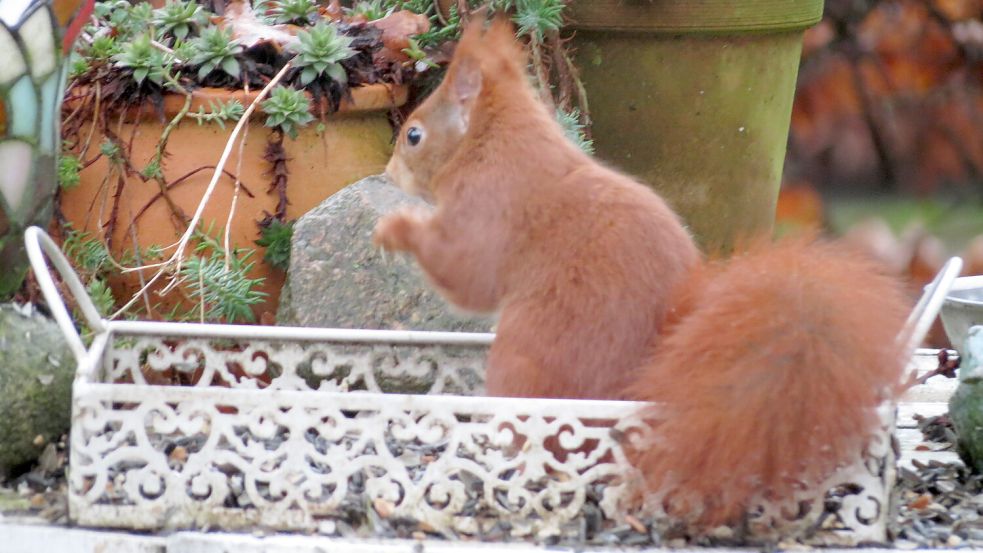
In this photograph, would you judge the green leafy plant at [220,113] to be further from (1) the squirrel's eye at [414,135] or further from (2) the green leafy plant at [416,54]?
(1) the squirrel's eye at [414,135]

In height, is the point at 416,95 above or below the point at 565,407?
above

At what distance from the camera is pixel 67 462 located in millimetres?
1301

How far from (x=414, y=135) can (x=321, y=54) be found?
0.59 m

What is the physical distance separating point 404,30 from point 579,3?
0.30 m

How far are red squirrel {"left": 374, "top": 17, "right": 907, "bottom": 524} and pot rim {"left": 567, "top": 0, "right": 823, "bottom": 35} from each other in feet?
2.66

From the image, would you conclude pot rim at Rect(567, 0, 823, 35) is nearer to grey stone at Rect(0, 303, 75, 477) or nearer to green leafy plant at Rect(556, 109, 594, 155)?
green leafy plant at Rect(556, 109, 594, 155)

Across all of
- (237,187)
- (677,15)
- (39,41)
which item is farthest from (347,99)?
(39,41)

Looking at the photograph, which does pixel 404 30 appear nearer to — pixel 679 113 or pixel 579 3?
pixel 579 3

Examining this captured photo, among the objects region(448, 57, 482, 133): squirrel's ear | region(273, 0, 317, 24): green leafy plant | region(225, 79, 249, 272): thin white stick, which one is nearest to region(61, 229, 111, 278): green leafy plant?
region(225, 79, 249, 272): thin white stick

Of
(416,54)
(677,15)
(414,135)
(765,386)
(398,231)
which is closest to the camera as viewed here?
(765,386)

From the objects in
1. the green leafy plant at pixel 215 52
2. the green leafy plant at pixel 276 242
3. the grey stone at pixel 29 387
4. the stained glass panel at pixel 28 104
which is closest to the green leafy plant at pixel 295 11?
the green leafy plant at pixel 215 52

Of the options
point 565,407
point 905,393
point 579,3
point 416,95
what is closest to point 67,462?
point 565,407

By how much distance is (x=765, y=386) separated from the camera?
41.0 inches

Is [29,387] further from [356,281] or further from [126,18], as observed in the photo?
[126,18]
